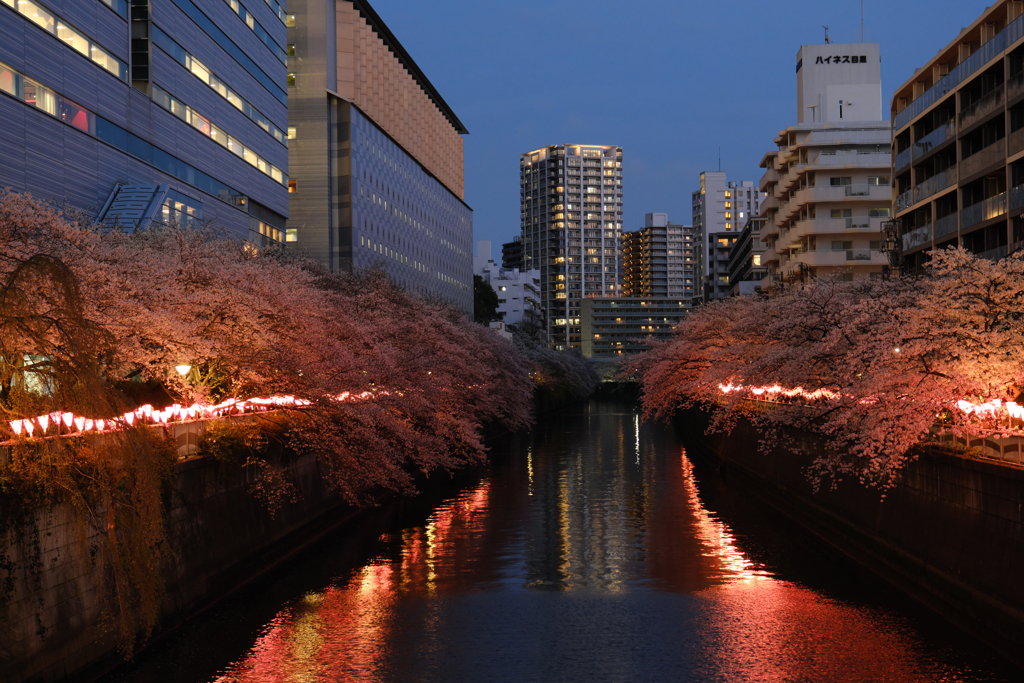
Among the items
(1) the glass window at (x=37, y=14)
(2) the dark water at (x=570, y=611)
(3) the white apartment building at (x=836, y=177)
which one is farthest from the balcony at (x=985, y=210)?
(1) the glass window at (x=37, y=14)

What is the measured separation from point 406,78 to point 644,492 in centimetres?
8197

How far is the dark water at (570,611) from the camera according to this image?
18.1 meters

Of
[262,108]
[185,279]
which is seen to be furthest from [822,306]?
[262,108]

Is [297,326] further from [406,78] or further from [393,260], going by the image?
[406,78]

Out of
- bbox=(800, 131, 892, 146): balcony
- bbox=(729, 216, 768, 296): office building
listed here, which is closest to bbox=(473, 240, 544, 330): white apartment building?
bbox=(729, 216, 768, 296): office building

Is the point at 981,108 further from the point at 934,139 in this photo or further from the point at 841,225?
the point at 841,225

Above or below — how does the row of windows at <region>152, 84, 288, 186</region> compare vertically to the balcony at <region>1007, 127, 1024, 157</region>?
above

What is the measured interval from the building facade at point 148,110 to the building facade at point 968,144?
38855mm

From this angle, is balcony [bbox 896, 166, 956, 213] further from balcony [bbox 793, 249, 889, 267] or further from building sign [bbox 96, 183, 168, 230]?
building sign [bbox 96, 183, 168, 230]

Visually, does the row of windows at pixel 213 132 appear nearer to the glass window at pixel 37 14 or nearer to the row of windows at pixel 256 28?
the row of windows at pixel 256 28

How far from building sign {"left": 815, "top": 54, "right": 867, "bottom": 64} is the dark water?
6195cm

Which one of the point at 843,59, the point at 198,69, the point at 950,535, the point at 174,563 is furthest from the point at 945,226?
the point at 174,563

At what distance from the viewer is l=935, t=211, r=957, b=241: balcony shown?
5031 centimetres

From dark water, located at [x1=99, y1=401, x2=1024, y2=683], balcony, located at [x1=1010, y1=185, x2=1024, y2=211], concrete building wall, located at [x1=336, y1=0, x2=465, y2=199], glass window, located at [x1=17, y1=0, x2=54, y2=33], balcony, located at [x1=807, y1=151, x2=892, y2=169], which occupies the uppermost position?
concrete building wall, located at [x1=336, y1=0, x2=465, y2=199]
